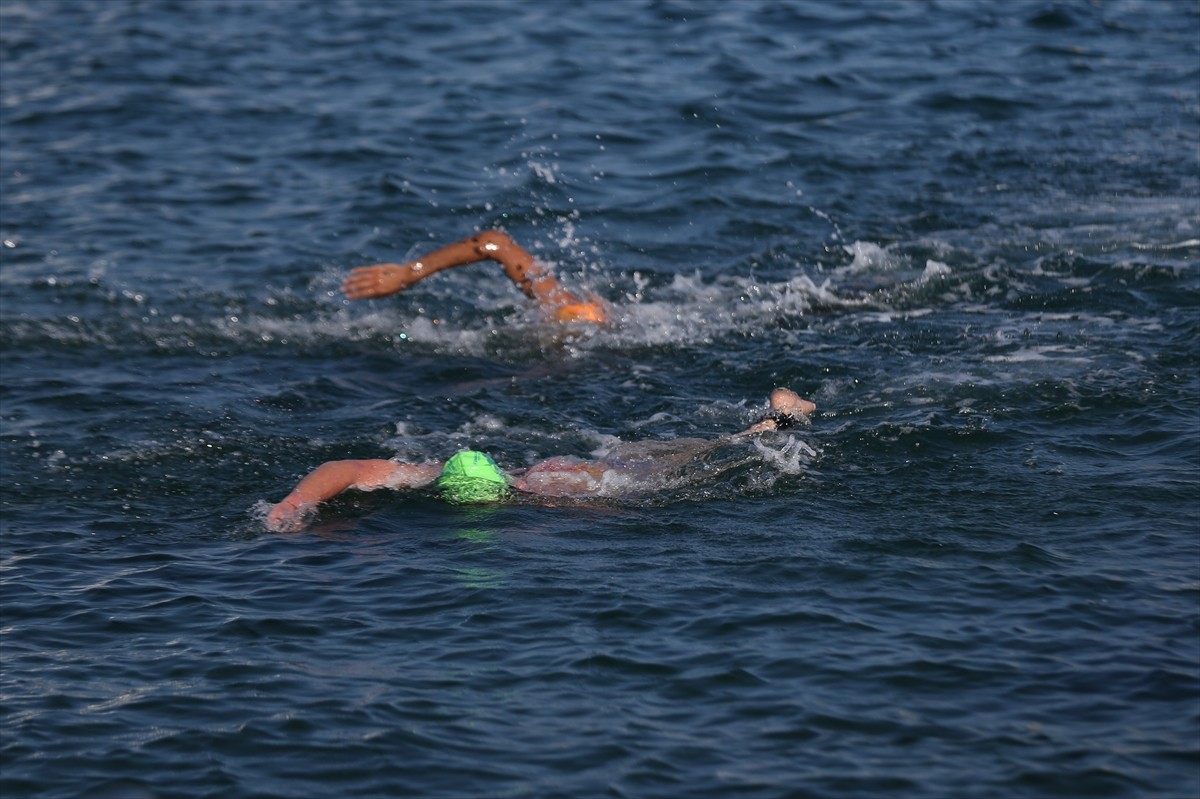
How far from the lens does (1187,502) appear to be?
9.14 m

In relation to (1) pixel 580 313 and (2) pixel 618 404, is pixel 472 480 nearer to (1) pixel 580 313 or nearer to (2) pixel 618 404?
(2) pixel 618 404

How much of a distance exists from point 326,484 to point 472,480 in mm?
905

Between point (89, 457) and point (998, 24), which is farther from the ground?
point (998, 24)

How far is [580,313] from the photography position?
12.9 m

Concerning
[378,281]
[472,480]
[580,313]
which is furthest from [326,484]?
[580,313]

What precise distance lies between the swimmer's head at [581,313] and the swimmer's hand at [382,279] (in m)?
1.50

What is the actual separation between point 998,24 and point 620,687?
16.8m

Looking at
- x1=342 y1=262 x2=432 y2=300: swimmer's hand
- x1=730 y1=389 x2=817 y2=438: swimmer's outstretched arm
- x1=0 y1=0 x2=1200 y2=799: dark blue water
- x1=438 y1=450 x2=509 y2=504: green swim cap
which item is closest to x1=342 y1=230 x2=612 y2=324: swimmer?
x1=342 y1=262 x2=432 y2=300: swimmer's hand

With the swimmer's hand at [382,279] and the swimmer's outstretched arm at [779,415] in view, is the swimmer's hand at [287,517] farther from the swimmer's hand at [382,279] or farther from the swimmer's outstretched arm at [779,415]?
the swimmer's outstretched arm at [779,415]

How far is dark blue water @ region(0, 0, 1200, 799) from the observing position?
7.20m

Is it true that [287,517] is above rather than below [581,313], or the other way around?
below

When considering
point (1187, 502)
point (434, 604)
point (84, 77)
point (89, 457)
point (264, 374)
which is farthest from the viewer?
point (84, 77)

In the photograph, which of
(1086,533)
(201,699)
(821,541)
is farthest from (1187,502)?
(201,699)

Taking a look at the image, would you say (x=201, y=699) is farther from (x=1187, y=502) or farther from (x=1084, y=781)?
(x=1187, y=502)
